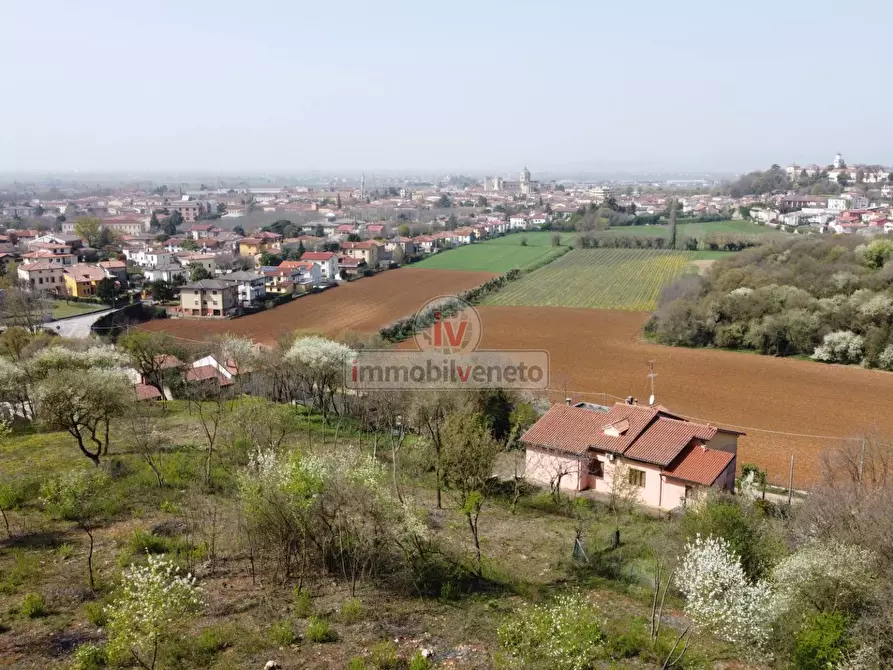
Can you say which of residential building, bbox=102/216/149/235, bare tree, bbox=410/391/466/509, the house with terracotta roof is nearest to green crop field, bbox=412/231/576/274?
bare tree, bbox=410/391/466/509

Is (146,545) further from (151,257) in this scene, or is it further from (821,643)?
(151,257)

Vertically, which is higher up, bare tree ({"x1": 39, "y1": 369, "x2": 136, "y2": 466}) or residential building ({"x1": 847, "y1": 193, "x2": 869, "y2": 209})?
residential building ({"x1": 847, "y1": 193, "x2": 869, "y2": 209})

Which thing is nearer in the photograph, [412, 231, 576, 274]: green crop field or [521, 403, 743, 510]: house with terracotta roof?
[521, 403, 743, 510]: house with terracotta roof

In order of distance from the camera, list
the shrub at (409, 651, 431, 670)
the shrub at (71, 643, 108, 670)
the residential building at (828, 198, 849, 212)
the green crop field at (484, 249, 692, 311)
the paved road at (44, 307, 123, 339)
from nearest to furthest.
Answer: the shrub at (71, 643, 108, 670)
the shrub at (409, 651, 431, 670)
the paved road at (44, 307, 123, 339)
the green crop field at (484, 249, 692, 311)
the residential building at (828, 198, 849, 212)

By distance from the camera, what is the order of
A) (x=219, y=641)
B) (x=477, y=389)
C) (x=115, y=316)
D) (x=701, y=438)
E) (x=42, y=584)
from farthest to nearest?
Answer: (x=115, y=316), (x=477, y=389), (x=701, y=438), (x=42, y=584), (x=219, y=641)

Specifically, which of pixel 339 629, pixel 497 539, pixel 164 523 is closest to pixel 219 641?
pixel 339 629

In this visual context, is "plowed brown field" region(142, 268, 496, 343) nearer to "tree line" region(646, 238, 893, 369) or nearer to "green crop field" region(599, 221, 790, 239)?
"tree line" region(646, 238, 893, 369)

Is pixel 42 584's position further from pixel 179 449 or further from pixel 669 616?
pixel 669 616
